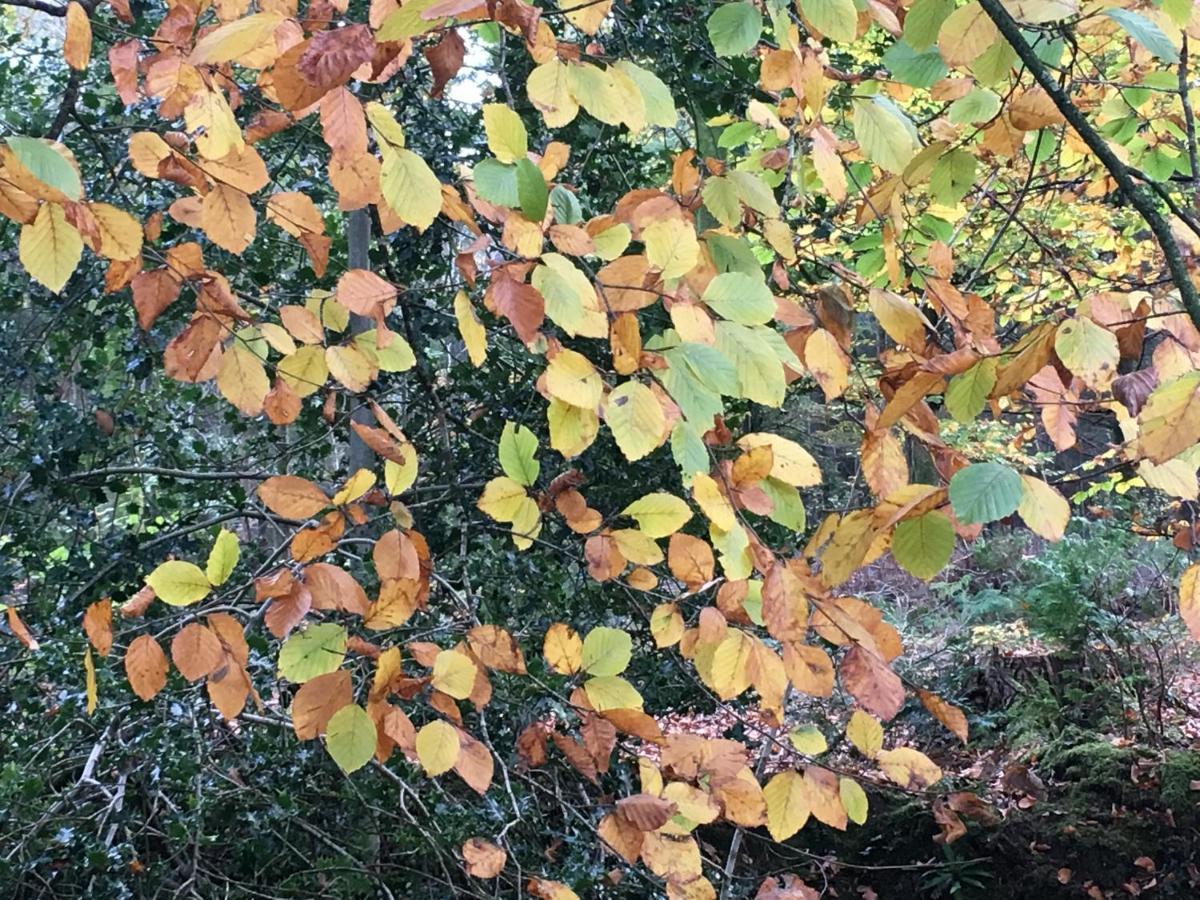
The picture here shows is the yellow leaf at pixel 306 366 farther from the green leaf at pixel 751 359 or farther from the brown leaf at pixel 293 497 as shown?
the green leaf at pixel 751 359

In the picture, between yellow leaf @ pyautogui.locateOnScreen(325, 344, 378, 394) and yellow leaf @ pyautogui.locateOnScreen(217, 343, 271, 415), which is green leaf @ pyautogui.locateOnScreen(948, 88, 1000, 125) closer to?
yellow leaf @ pyautogui.locateOnScreen(325, 344, 378, 394)

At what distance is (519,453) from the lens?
1123 millimetres

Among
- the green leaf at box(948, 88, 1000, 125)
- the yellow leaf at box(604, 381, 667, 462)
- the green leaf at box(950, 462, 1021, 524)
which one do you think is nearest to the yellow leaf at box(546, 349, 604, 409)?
the yellow leaf at box(604, 381, 667, 462)

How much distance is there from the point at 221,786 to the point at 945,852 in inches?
111

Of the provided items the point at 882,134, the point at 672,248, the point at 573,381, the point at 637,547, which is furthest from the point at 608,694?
the point at 882,134

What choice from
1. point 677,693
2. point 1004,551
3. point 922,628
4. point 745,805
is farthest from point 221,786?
point 1004,551

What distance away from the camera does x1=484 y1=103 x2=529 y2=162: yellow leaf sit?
3.11 ft

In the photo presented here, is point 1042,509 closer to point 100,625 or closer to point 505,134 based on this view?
point 505,134

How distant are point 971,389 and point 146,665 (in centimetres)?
94

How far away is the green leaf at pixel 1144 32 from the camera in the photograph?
0.84 m

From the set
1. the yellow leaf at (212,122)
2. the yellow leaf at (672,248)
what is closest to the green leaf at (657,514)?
the yellow leaf at (672,248)

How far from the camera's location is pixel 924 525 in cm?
94

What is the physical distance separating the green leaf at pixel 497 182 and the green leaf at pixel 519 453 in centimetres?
26

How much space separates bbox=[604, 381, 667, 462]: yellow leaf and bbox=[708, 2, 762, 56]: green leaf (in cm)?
40
